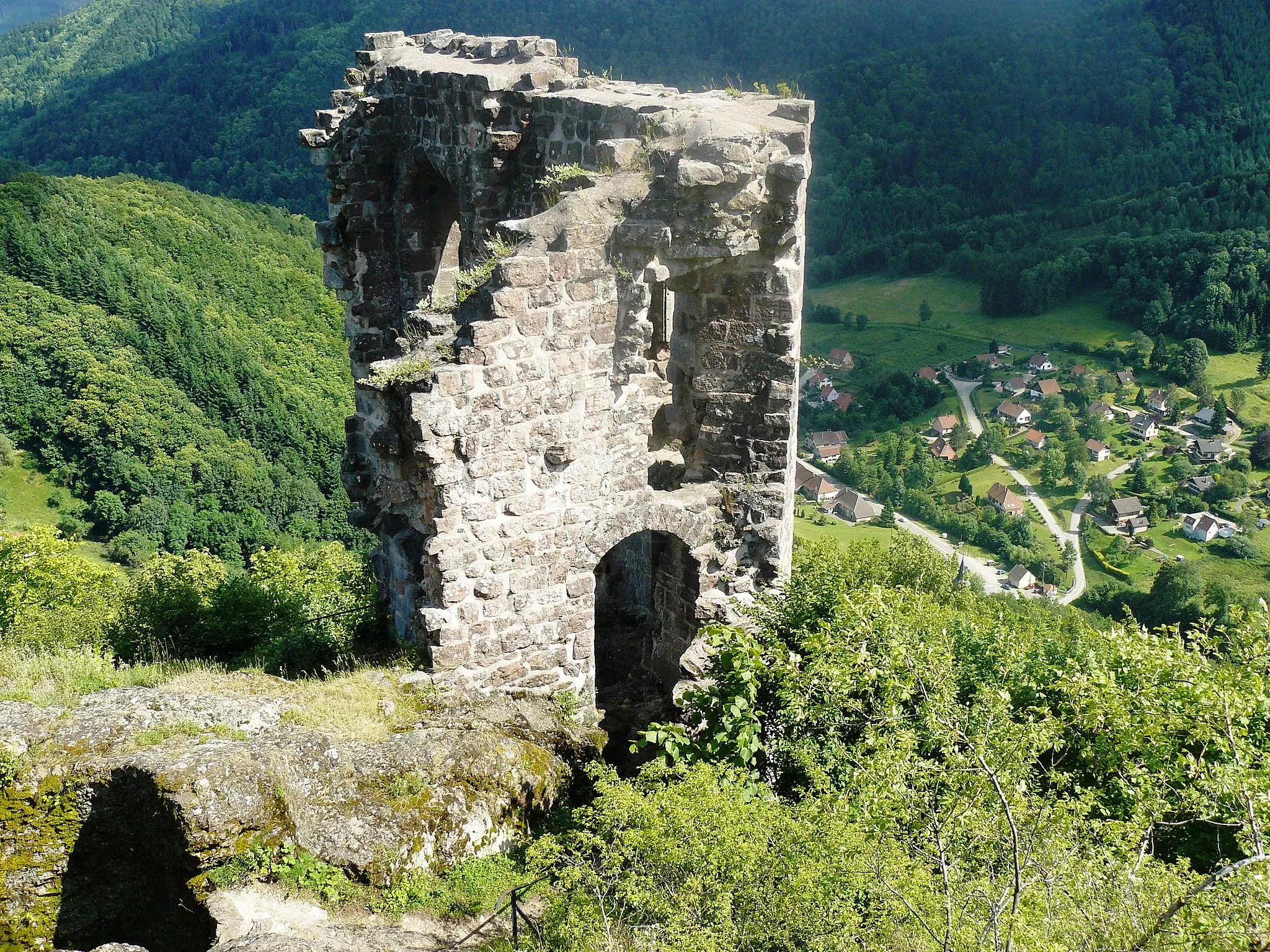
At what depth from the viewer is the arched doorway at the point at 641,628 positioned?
10227 millimetres

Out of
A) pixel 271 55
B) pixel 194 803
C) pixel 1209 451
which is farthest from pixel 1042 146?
pixel 194 803

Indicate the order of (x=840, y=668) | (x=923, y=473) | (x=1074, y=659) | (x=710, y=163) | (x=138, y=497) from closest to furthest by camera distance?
(x=840, y=668) < (x=710, y=163) < (x=1074, y=659) < (x=138, y=497) < (x=923, y=473)

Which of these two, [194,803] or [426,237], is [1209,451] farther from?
[194,803]

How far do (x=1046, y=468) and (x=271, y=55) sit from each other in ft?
274

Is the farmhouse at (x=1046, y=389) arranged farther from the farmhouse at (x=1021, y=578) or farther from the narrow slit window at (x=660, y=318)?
the narrow slit window at (x=660, y=318)

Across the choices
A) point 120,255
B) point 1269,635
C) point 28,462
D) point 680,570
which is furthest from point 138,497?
point 1269,635

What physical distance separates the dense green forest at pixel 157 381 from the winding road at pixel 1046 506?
130 ft

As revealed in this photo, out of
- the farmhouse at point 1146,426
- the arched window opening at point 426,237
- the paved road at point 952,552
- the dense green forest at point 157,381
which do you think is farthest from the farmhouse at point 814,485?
the arched window opening at point 426,237

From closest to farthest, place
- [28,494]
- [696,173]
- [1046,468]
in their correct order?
[696,173], [28,494], [1046,468]

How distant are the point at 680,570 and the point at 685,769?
3.46 metres

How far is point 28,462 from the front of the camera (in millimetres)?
51875

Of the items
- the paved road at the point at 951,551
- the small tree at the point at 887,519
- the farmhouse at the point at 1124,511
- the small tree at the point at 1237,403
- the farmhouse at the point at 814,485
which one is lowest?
the paved road at the point at 951,551

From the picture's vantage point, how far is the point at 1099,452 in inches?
3054

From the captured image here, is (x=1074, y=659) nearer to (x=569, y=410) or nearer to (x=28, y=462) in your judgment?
(x=569, y=410)
